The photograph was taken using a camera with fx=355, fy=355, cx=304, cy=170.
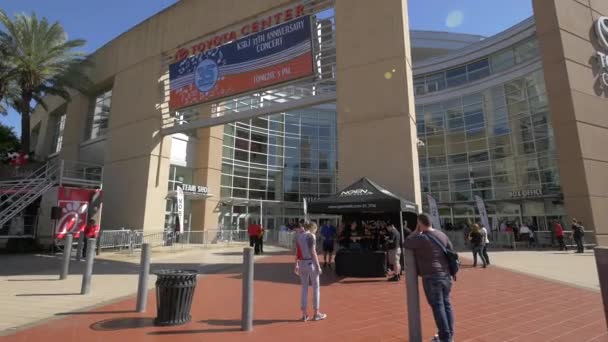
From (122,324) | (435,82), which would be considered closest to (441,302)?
(122,324)

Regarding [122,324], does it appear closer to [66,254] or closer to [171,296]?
[171,296]

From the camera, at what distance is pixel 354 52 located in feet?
46.6

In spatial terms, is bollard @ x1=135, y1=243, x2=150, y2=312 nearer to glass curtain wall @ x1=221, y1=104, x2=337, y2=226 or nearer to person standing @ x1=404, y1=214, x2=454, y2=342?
person standing @ x1=404, y1=214, x2=454, y2=342

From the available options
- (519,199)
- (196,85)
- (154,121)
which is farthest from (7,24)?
(519,199)

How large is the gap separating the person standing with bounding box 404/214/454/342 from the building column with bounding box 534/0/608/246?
1770cm

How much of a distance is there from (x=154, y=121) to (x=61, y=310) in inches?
585

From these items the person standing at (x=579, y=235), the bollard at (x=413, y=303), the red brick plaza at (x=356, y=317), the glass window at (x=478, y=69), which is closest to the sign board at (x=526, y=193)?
the glass window at (x=478, y=69)

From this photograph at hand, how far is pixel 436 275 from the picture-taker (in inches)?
174

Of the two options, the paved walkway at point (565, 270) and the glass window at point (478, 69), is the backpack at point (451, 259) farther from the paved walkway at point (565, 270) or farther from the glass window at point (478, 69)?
the glass window at point (478, 69)

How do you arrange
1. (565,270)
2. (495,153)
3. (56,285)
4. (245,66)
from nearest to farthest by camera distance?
(56,285) → (565,270) → (245,66) → (495,153)

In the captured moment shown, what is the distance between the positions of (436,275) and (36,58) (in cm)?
2523

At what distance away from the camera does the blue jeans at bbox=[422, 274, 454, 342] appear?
4.35 metres

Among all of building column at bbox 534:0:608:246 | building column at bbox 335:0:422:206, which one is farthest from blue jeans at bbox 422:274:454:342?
building column at bbox 534:0:608:246

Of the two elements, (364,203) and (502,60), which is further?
(502,60)
